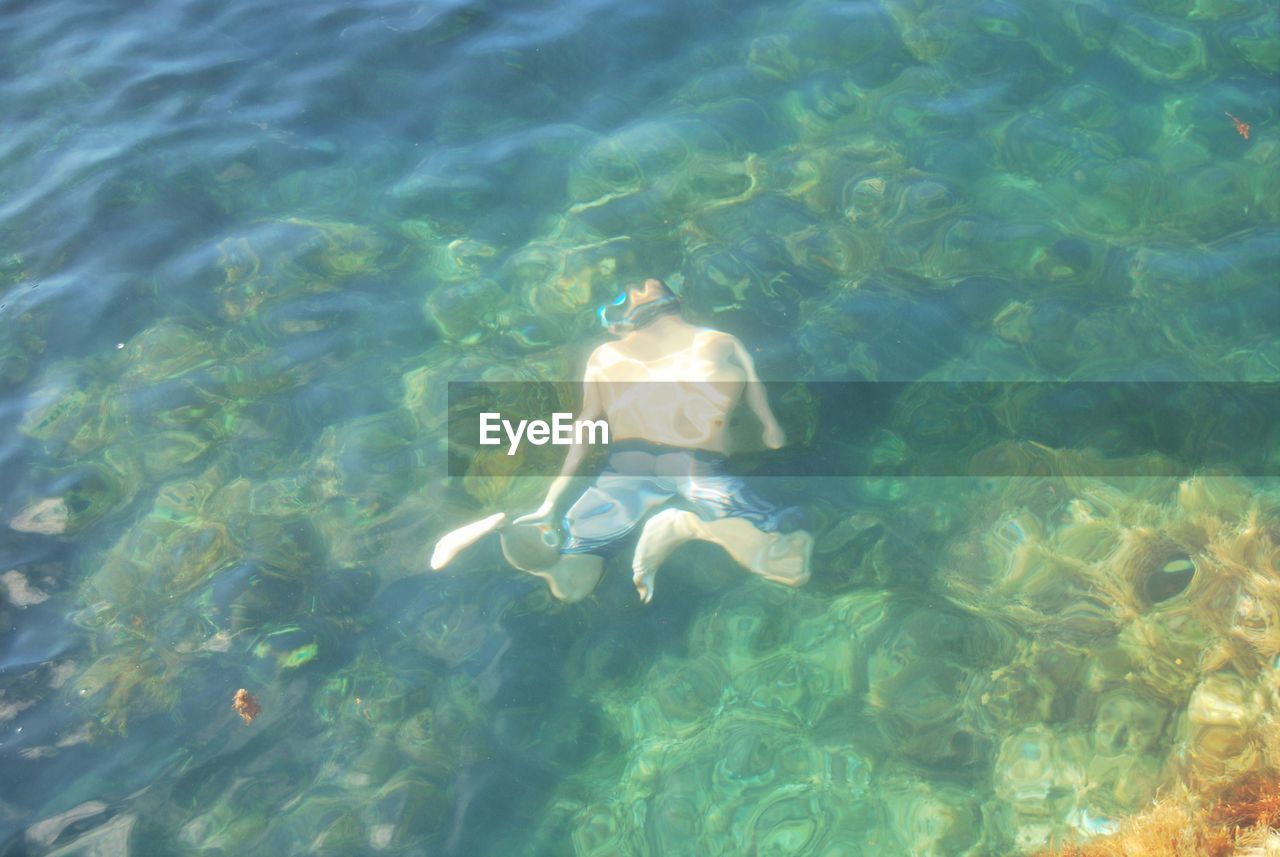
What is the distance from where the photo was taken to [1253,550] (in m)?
4.44

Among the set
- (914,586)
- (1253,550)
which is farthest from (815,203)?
(1253,550)

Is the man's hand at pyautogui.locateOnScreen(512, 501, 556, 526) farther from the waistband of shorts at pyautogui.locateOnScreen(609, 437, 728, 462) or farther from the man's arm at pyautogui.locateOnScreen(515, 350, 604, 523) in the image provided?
the waistband of shorts at pyautogui.locateOnScreen(609, 437, 728, 462)

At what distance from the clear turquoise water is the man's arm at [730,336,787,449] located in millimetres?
349

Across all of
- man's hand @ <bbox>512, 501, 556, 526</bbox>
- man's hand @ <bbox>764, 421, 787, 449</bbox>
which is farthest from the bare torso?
man's hand @ <bbox>512, 501, 556, 526</bbox>

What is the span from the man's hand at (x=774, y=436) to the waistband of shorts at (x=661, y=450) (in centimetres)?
33

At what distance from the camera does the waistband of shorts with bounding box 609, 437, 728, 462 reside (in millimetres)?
4781

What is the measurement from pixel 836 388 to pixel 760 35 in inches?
138

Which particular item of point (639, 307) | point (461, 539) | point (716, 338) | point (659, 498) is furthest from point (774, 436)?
point (461, 539)

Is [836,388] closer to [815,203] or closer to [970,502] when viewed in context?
[970,502]

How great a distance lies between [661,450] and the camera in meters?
4.83

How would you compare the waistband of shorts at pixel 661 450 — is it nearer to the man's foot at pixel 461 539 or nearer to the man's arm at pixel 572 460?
the man's arm at pixel 572 460

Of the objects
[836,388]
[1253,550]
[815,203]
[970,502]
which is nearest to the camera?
[1253,550]

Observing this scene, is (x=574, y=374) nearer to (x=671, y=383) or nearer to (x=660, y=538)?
(x=671, y=383)

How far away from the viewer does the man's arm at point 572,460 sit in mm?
4863
